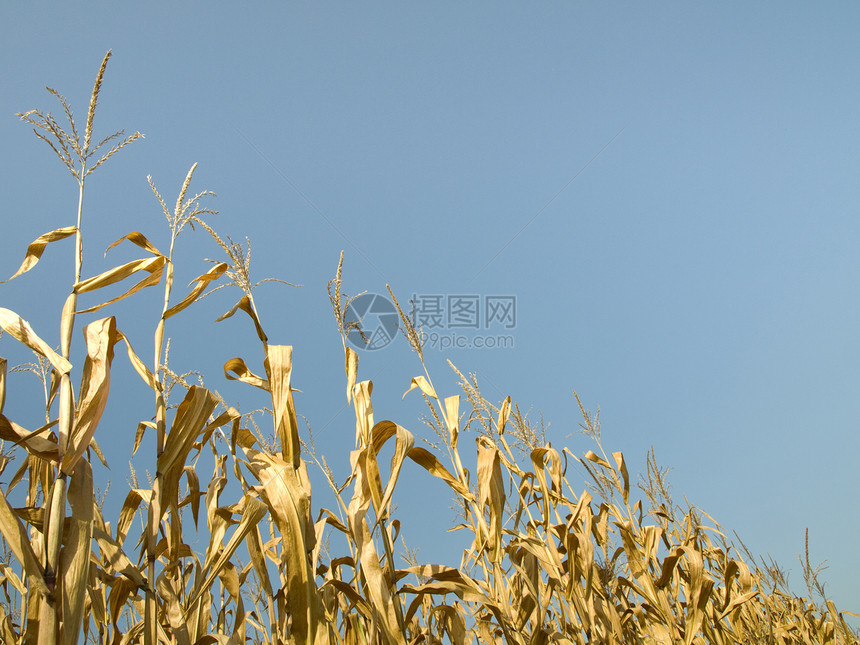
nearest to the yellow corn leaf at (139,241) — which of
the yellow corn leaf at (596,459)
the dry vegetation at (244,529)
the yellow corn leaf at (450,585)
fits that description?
the dry vegetation at (244,529)

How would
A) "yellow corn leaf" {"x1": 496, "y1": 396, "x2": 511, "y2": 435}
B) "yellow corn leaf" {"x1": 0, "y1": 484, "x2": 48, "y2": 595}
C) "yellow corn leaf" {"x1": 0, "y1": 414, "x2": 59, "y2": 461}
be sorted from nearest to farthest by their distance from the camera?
"yellow corn leaf" {"x1": 0, "y1": 484, "x2": 48, "y2": 595} < "yellow corn leaf" {"x1": 0, "y1": 414, "x2": 59, "y2": 461} < "yellow corn leaf" {"x1": 496, "y1": 396, "x2": 511, "y2": 435}

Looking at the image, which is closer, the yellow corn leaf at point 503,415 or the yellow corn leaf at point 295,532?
the yellow corn leaf at point 295,532

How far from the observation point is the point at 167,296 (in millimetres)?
1330

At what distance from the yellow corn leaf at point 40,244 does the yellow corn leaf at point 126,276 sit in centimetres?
13

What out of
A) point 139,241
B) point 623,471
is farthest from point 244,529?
point 623,471

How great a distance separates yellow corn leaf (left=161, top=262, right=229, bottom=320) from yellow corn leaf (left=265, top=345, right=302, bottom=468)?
0.24 m

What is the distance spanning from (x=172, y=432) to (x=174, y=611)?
1.61 feet

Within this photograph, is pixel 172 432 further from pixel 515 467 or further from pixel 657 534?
pixel 657 534

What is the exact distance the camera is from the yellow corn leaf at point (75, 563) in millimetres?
834

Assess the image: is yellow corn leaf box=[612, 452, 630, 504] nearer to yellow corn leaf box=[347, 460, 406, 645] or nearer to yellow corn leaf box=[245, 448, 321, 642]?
yellow corn leaf box=[347, 460, 406, 645]

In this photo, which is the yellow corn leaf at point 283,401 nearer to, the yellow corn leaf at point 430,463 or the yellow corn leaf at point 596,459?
the yellow corn leaf at point 430,463

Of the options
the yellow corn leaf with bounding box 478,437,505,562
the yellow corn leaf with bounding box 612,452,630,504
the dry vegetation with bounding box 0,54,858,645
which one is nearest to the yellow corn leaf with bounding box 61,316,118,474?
the dry vegetation with bounding box 0,54,858,645

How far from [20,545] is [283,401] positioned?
1.87ft

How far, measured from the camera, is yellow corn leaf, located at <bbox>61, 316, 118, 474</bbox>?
3.03 ft
